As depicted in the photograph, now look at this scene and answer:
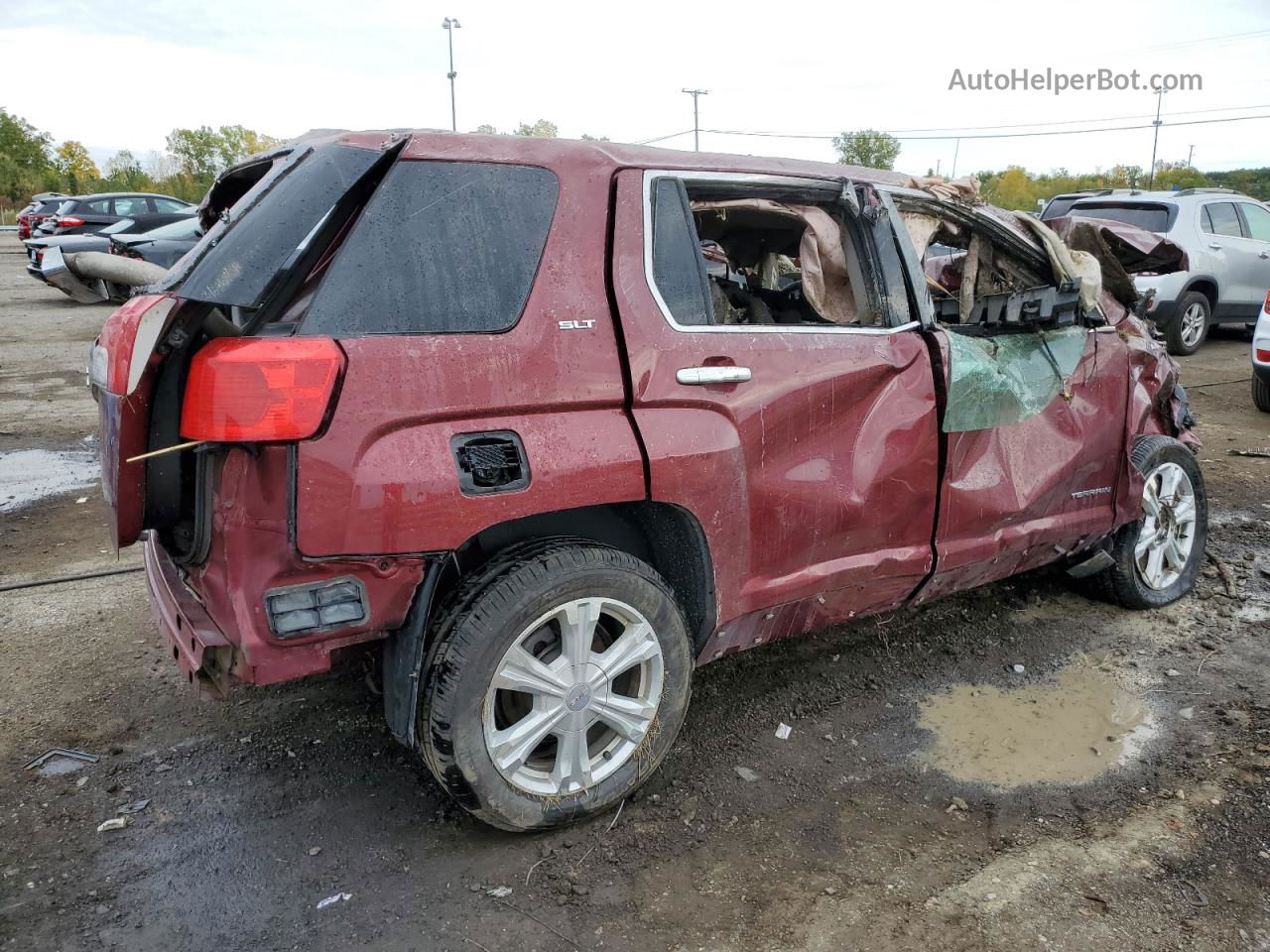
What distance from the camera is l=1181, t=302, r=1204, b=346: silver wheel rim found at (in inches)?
435

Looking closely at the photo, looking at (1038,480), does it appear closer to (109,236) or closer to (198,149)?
(109,236)

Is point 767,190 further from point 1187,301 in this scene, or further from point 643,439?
point 1187,301

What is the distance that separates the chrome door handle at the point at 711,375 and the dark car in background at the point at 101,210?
1758 cm

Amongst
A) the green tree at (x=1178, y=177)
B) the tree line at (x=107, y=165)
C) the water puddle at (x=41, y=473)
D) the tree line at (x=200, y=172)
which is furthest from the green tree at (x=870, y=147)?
the water puddle at (x=41, y=473)

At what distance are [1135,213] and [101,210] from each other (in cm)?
1772

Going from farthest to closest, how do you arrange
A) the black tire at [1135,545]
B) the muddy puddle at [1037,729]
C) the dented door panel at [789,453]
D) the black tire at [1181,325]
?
the black tire at [1181,325] → the black tire at [1135,545] → the muddy puddle at [1037,729] → the dented door panel at [789,453]

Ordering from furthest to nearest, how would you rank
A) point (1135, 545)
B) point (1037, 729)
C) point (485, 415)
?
point (1135, 545) → point (1037, 729) → point (485, 415)

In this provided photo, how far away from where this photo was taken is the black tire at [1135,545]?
408cm

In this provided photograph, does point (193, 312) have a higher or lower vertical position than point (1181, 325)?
higher

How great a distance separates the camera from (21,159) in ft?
172

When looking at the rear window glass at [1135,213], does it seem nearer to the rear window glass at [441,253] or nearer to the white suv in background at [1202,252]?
the white suv in background at [1202,252]

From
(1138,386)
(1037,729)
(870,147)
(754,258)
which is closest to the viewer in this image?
(1037,729)

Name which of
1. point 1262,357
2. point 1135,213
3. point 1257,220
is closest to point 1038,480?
point 1262,357

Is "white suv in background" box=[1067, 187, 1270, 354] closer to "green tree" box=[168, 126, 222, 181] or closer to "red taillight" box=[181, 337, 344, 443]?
"red taillight" box=[181, 337, 344, 443]
